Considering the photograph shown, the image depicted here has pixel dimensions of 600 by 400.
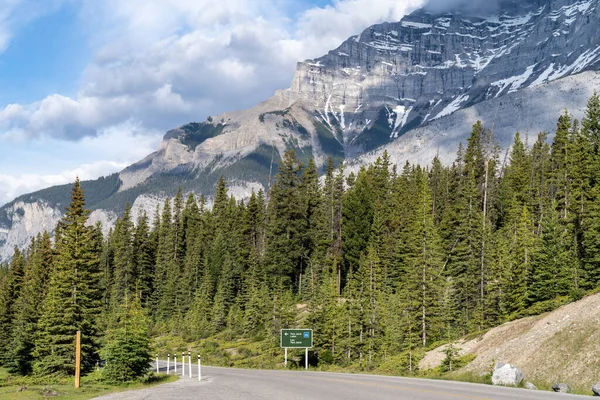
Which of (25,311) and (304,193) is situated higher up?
(304,193)

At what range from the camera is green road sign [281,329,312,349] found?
45625mm

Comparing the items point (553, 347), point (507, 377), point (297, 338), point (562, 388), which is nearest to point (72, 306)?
point (297, 338)

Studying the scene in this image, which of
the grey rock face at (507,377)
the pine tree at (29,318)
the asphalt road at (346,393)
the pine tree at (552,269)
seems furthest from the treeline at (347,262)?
the asphalt road at (346,393)

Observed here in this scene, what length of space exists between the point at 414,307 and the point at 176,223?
79.5m

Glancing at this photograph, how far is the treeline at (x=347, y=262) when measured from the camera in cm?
4441

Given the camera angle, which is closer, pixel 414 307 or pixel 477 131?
pixel 414 307

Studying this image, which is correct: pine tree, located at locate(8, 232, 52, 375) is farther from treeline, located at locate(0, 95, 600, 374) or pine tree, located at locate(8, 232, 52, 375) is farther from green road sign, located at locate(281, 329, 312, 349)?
green road sign, located at locate(281, 329, 312, 349)

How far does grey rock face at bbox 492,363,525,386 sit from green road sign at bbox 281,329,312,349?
2456cm

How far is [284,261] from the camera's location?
82.2 meters

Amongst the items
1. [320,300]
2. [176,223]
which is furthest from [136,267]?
[320,300]

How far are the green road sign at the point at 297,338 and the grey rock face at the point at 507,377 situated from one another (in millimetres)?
24555

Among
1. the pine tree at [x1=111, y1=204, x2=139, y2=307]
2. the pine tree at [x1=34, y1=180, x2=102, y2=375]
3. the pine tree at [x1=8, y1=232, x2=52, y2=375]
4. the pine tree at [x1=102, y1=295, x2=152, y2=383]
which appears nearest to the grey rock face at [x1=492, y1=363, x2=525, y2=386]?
the pine tree at [x1=102, y1=295, x2=152, y2=383]

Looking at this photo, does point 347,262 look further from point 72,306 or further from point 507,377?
point 507,377

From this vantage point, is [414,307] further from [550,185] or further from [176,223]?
[176,223]
